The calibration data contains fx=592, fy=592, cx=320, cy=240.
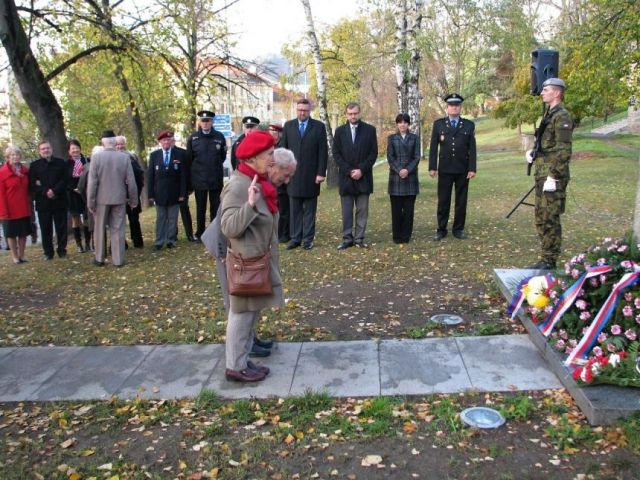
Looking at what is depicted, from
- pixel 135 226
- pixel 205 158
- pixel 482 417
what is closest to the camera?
pixel 482 417

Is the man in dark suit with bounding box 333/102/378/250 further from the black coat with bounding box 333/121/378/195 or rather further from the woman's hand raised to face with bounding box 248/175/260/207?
the woman's hand raised to face with bounding box 248/175/260/207

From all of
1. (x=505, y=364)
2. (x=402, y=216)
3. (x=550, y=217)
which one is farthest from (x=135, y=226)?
(x=505, y=364)

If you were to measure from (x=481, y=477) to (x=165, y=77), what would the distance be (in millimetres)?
13554

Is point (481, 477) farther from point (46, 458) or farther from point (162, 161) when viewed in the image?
point (162, 161)

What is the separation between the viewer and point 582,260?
202 inches

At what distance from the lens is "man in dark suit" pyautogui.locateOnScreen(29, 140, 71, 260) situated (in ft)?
30.9

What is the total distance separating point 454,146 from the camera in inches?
353

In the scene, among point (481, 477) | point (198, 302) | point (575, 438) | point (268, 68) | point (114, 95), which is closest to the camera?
point (481, 477)

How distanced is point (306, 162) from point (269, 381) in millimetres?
4914

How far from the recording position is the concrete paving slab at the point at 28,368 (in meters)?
4.63

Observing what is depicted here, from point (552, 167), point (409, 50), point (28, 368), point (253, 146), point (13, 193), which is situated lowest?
point (28, 368)

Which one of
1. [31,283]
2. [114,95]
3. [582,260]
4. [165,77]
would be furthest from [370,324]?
[114,95]

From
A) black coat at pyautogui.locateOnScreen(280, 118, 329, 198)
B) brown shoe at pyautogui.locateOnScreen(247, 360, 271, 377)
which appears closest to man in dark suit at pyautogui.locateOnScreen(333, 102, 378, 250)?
black coat at pyautogui.locateOnScreen(280, 118, 329, 198)

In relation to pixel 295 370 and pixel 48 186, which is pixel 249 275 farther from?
pixel 48 186
